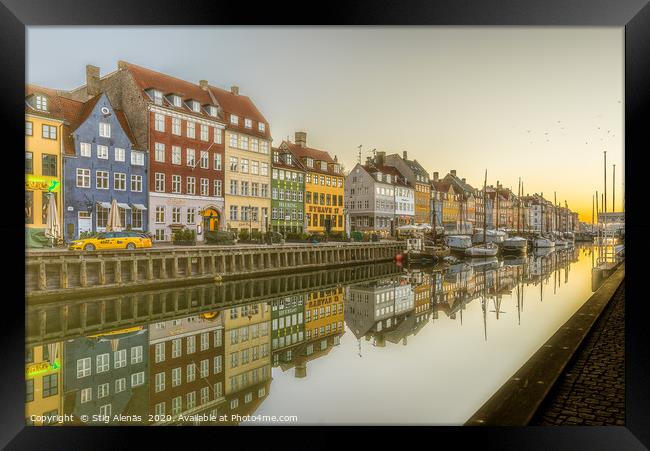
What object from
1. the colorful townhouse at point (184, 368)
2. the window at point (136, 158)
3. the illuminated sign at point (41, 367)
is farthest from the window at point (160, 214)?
the illuminated sign at point (41, 367)

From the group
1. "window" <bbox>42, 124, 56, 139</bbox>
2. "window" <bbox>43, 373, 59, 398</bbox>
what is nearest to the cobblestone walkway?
"window" <bbox>43, 373, 59, 398</bbox>

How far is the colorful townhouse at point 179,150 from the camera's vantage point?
8203mm

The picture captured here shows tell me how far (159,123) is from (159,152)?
0.68m

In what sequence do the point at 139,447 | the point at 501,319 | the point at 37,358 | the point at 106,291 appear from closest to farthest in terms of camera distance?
the point at 139,447 < the point at 37,358 < the point at 501,319 < the point at 106,291

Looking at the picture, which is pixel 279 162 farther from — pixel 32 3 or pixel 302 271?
pixel 32 3

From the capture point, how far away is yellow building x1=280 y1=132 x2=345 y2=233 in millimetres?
8367

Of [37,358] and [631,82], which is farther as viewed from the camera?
[37,358]

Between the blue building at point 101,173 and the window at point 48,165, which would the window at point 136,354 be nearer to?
the blue building at point 101,173

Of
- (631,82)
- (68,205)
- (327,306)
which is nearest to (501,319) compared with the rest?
(327,306)

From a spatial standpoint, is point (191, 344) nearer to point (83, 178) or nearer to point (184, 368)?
point (184, 368)

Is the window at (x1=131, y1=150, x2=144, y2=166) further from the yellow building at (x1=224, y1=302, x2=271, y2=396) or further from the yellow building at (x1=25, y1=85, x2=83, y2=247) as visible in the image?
the yellow building at (x1=224, y1=302, x2=271, y2=396)

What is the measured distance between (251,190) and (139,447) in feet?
21.6

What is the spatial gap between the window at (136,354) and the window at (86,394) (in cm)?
86

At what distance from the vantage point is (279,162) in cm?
973
